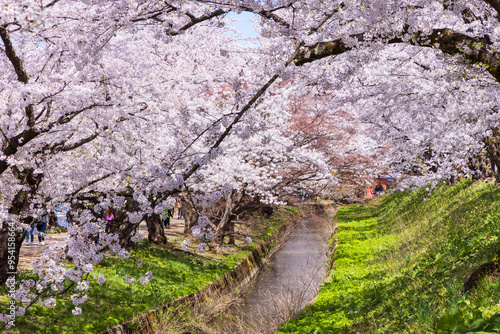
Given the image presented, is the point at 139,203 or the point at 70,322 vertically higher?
the point at 139,203

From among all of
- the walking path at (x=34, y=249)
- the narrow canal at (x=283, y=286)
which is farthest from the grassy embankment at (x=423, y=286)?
the walking path at (x=34, y=249)

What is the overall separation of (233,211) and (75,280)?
42.3 ft

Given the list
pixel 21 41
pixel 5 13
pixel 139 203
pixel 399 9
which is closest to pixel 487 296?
pixel 399 9

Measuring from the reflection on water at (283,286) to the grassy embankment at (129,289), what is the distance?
1341 mm

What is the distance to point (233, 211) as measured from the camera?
18234 mm

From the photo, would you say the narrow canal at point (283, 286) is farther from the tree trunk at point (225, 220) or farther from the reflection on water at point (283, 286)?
the tree trunk at point (225, 220)

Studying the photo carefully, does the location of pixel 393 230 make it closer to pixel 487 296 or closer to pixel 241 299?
pixel 241 299

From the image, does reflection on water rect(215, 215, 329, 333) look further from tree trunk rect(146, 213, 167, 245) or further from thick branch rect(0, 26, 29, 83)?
thick branch rect(0, 26, 29, 83)

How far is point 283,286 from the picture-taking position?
1341 centimetres

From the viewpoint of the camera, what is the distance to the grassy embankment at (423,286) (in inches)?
199

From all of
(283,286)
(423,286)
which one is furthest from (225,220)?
(423,286)

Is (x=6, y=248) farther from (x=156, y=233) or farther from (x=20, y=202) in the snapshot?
(x=156, y=233)

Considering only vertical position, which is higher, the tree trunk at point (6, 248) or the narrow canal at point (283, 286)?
the tree trunk at point (6, 248)

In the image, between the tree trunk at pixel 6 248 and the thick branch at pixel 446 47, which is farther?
the tree trunk at pixel 6 248
